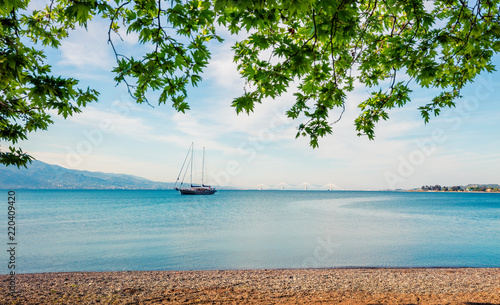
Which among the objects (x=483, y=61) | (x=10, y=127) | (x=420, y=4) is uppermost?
(x=420, y=4)

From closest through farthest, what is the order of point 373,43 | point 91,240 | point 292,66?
point 292,66 → point 373,43 → point 91,240

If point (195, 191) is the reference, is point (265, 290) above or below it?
above

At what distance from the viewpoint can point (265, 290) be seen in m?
8.77

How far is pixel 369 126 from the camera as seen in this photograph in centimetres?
622

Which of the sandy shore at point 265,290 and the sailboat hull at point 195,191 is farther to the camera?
the sailboat hull at point 195,191

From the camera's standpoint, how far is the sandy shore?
7750 millimetres

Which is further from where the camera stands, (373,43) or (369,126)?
(369,126)

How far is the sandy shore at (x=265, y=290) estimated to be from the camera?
25.4ft

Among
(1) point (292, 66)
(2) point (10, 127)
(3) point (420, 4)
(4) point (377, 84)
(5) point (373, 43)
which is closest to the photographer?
(1) point (292, 66)

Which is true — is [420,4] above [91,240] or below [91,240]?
above

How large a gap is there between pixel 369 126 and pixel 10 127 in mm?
7621

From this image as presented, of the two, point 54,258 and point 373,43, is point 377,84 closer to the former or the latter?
point 373,43

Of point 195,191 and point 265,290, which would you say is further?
point 195,191

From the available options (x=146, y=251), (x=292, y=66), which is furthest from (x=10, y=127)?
(x=146, y=251)
